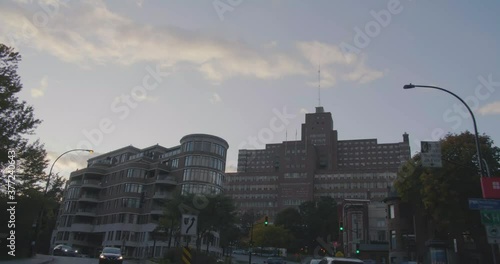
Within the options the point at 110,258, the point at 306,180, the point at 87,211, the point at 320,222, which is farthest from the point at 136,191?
the point at 306,180

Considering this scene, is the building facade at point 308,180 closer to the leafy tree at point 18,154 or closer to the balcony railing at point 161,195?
the balcony railing at point 161,195

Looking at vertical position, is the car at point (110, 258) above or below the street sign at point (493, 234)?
below

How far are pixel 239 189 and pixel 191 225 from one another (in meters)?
143

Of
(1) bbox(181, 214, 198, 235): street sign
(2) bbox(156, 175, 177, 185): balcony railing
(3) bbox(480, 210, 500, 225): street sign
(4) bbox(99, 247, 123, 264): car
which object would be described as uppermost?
(2) bbox(156, 175, 177, 185): balcony railing

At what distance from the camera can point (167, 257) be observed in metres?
32.5

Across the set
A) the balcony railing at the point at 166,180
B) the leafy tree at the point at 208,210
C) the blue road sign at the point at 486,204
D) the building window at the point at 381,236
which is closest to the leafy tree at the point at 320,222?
the building window at the point at 381,236

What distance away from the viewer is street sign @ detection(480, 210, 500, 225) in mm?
16294

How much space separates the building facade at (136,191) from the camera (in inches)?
2869

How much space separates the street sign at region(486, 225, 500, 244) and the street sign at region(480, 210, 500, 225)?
0.45 m

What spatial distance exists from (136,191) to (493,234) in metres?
70.9

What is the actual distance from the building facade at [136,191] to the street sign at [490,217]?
53699 mm

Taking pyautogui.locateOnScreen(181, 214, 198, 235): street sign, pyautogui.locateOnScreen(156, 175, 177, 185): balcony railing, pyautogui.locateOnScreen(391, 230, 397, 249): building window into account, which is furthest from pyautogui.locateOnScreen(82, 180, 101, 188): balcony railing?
pyautogui.locateOnScreen(181, 214, 198, 235): street sign

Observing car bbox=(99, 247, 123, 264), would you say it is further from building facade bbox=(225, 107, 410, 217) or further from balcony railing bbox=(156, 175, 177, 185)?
building facade bbox=(225, 107, 410, 217)

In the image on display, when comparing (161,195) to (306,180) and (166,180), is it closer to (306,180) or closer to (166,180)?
(166,180)
